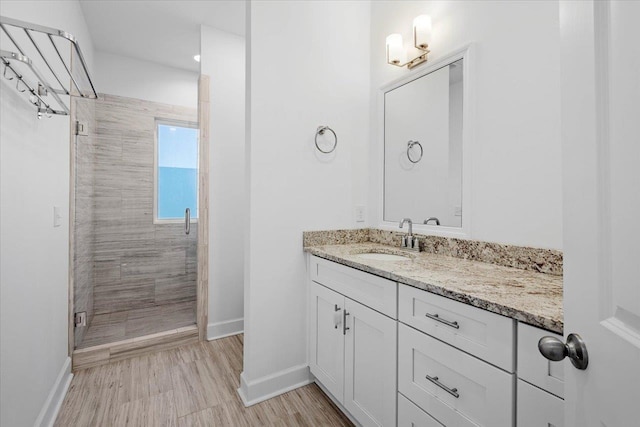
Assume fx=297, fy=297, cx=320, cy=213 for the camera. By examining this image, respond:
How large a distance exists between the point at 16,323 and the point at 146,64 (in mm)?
2964

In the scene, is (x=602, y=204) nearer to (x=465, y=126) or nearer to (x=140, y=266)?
(x=465, y=126)

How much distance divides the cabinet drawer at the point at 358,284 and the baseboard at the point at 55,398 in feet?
4.99

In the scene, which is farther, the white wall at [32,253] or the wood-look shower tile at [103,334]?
the wood-look shower tile at [103,334]

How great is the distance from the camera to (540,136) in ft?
4.20

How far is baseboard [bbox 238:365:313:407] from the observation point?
1.74 m

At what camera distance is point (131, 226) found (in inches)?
125

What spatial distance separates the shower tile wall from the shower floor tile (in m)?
0.12

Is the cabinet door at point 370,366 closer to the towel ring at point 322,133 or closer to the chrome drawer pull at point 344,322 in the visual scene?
the chrome drawer pull at point 344,322

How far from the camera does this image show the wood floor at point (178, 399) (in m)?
1.60

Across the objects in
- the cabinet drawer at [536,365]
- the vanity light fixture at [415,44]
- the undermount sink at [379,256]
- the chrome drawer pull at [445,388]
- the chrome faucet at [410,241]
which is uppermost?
the vanity light fixture at [415,44]

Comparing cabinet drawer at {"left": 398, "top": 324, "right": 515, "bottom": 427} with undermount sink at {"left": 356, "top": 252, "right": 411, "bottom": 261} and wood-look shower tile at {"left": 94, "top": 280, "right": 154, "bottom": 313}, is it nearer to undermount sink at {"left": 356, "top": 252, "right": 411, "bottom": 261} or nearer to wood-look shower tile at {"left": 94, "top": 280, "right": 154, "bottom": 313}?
undermount sink at {"left": 356, "top": 252, "right": 411, "bottom": 261}

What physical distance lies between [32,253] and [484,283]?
196 cm

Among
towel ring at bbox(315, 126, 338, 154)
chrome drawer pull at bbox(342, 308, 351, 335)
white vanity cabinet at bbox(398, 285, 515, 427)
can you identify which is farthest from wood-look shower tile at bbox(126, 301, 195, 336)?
white vanity cabinet at bbox(398, 285, 515, 427)

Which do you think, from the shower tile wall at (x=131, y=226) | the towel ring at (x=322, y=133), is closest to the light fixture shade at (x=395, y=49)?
the towel ring at (x=322, y=133)
